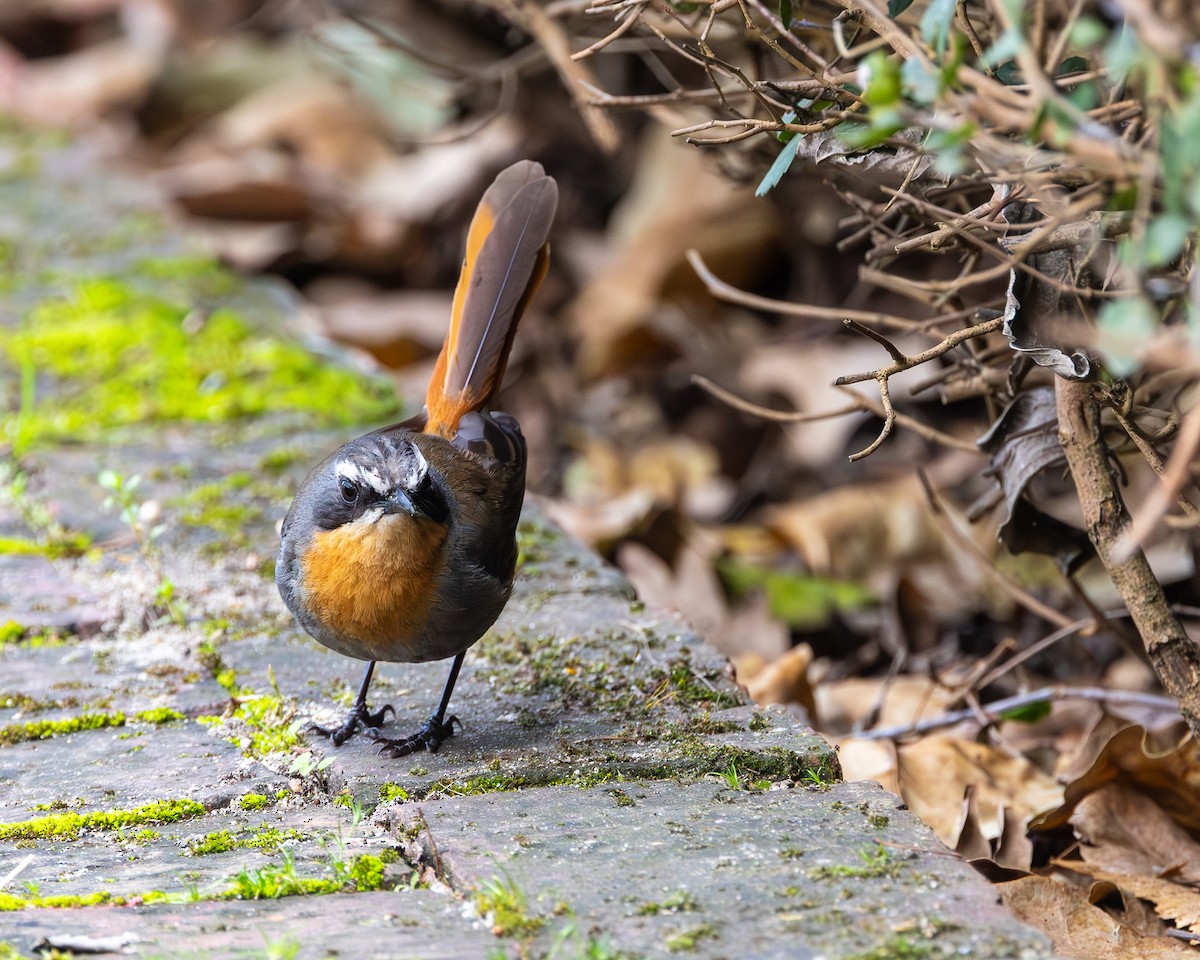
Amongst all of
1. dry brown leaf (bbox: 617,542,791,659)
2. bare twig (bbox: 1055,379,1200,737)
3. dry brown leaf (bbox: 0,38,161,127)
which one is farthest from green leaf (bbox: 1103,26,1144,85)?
dry brown leaf (bbox: 0,38,161,127)

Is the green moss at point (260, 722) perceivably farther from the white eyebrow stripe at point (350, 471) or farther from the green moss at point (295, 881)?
the green moss at point (295, 881)

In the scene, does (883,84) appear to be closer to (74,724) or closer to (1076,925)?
(1076,925)

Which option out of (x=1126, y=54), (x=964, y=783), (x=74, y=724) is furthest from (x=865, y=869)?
(x=74, y=724)

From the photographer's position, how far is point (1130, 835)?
3.10m

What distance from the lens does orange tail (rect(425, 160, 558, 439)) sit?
11.5 ft

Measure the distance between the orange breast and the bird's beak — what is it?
14mm

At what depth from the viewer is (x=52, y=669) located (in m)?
3.22

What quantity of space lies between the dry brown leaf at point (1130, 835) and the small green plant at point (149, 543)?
2076 millimetres

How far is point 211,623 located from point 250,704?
1.56 feet

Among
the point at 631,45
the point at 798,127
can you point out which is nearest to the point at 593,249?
the point at 631,45

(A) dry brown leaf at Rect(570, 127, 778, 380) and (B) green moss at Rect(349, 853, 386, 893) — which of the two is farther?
(A) dry brown leaf at Rect(570, 127, 778, 380)

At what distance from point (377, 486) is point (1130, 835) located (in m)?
1.74

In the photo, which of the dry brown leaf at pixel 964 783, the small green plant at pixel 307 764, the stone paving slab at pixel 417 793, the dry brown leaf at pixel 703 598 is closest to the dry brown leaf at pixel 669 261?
the dry brown leaf at pixel 703 598

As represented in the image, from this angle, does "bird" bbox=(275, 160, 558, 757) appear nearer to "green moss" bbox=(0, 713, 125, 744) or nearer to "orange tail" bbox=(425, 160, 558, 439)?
"orange tail" bbox=(425, 160, 558, 439)
